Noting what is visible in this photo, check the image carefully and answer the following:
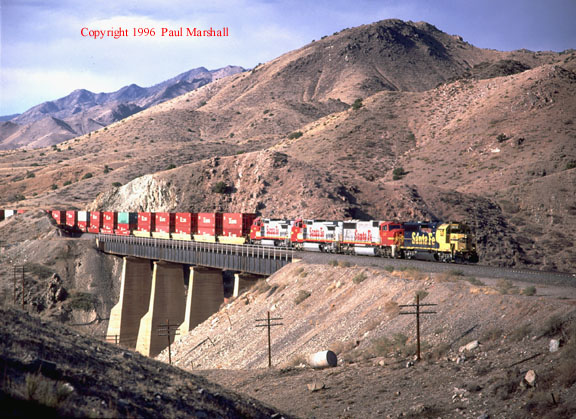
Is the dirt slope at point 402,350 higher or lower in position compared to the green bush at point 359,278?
lower

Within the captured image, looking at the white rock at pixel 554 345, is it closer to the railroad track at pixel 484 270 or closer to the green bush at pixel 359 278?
the railroad track at pixel 484 270

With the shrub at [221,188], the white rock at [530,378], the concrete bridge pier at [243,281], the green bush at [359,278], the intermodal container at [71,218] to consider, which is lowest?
the concrete bridge pier at [243,281]

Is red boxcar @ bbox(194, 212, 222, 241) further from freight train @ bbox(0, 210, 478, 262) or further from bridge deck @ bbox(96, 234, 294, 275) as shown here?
bridge deck @ bbox(96, 234, 294, 275)

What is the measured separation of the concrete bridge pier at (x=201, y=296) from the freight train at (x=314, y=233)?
245 inches

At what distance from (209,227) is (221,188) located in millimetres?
23209

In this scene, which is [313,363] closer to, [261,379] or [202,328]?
[261,379]

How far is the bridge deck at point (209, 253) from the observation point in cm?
4862

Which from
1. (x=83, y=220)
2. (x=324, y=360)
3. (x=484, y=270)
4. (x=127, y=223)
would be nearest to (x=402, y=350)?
(x=324, y=360)

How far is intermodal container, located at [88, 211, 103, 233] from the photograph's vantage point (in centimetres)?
7981

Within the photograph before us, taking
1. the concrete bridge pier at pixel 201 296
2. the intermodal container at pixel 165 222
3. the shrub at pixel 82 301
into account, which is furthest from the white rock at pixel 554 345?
the shrub at pixel 82 301

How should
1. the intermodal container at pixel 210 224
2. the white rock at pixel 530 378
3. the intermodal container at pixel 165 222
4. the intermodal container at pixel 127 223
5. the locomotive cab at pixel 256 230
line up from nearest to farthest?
the white rock at pixel 530 378 → the locomotive cab at pixel 256 230 → the intermodal container at pixel 210 224 → the intermodal container at pixel 165 222 → the intermodal container at pixel 127 223

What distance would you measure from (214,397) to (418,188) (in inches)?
2848

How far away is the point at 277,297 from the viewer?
40.5 meters

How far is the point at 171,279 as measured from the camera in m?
60.4
